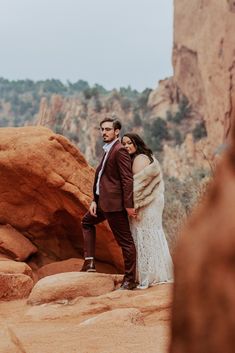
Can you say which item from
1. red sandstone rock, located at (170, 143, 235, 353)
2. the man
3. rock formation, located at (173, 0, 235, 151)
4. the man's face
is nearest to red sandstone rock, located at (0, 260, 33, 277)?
the man

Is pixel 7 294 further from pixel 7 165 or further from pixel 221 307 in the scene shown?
pixel 221 307

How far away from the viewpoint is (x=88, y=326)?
4.28 meters

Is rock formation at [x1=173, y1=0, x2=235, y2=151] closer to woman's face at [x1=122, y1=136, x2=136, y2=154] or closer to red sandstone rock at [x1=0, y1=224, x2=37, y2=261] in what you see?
red sandstone rock at [x1=0, y1=224, x2=37, y2=261]

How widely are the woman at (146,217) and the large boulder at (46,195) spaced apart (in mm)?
1782

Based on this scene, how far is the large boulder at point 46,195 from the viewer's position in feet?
25.3

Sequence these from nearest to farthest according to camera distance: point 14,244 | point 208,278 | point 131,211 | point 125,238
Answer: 1. point 208,278
2. point 131,211
3. point 125,238
4. point 14,244

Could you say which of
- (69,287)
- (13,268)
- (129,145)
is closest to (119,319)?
(69,287)

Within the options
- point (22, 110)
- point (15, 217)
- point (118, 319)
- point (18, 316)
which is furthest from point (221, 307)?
point (22, 110)

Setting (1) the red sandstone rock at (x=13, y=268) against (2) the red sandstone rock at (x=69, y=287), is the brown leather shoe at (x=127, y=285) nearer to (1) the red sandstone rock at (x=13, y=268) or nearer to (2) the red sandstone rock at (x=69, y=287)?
(2) the red sandstone rock at (x=69, y=287)

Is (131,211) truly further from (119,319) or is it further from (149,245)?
(119,319)

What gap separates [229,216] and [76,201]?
6965 mm

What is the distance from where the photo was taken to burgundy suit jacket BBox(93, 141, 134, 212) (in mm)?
5781

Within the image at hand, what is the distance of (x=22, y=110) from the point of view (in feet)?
201

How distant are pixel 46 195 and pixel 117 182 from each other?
2.33m
